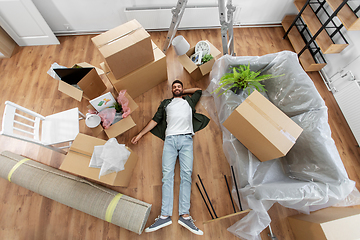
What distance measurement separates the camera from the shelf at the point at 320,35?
181cm

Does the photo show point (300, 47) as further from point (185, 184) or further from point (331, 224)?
point (185, 184)

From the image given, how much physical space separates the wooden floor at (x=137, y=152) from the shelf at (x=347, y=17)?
0.65 metres

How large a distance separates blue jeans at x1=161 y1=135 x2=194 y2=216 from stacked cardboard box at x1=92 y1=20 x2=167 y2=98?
0.67 metres

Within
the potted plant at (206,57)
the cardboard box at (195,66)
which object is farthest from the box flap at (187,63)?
the potted plant at (206,57)

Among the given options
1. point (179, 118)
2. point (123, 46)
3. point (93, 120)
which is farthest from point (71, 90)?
point (179, 118)

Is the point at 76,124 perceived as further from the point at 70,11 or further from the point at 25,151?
the point at 70,11

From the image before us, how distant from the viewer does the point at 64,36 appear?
2342mm

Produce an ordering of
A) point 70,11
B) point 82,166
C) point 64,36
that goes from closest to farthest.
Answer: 1. point 82,166
2. point 70,11
3. point 64,36

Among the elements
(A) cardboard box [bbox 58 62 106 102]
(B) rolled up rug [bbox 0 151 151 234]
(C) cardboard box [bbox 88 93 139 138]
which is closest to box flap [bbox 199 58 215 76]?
(C) cardboard box [bbox 88 93 139 138]

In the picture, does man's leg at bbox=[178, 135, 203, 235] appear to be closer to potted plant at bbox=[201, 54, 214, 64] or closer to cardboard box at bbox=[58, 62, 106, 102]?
potted plant at bbox=[201, 54, 214, 64]

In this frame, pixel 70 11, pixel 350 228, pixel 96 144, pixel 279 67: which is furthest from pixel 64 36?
pixel 350 228

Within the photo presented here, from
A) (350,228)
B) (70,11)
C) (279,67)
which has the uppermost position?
(279,67)

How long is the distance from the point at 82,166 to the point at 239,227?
4.27 feet

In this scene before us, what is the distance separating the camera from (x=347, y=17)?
164 cm
